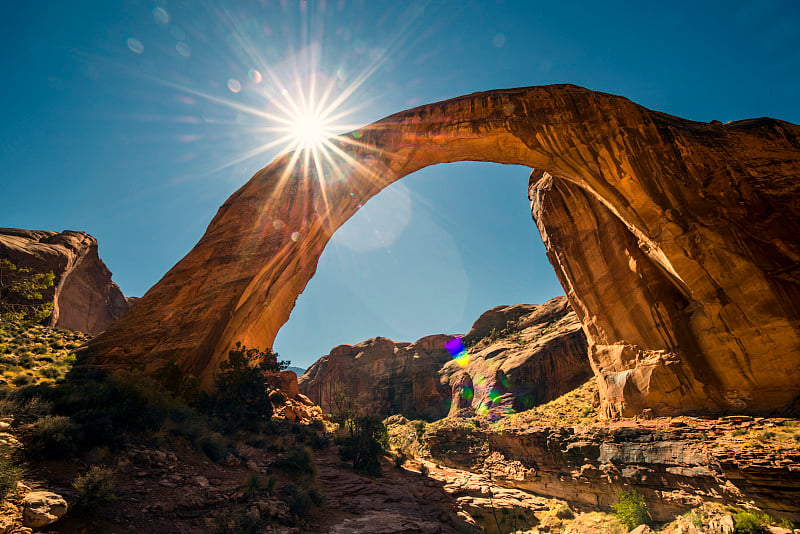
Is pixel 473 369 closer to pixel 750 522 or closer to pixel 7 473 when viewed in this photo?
pixel 750 522

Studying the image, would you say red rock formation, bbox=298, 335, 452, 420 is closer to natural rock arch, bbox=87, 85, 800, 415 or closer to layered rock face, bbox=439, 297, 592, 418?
layered rock face, bbox=439, 297, 592, 418

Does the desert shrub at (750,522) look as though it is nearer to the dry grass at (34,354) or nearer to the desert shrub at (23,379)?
the dry grass at (34,354)

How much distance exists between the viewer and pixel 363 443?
1273 centimetres

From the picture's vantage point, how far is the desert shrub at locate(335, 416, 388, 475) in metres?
12.2

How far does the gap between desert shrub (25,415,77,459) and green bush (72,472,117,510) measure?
1355 mm

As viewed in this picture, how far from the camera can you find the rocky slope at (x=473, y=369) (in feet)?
86.1

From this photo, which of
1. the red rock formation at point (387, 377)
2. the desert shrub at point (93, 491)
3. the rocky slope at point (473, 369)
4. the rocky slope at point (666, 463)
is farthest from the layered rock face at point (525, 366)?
the desert shrub at point (93, 491)

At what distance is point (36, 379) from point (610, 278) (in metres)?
22.7

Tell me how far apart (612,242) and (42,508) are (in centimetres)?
2015

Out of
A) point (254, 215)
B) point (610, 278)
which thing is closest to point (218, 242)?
point (254, 215)

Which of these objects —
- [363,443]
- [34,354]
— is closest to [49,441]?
[363,443]

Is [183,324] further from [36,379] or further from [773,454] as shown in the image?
[773,454]

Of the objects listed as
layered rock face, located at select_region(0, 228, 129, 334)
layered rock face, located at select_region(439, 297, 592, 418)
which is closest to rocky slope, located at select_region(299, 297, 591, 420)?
layered rock face, located at select_region(439, 297, 592, 418)

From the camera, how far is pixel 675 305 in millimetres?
13438
